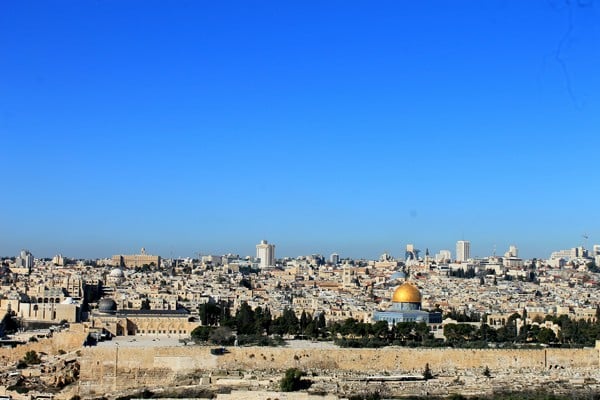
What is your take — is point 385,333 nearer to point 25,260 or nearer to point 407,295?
point 407,295

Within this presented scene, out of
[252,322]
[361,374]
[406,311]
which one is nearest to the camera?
[361,374]

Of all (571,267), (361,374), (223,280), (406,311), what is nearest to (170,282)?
(223,280)

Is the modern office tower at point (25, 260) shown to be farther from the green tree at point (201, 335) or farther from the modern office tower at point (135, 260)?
the green tree at point (201, 335)

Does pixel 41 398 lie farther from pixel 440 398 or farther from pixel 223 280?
pixel 223 280

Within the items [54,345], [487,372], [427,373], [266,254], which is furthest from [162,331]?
[266,254]

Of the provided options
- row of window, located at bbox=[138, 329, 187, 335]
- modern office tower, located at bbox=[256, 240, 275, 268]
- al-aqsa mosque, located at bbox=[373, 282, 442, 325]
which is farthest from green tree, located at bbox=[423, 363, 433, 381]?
modern office tower, located at bbox=[256, 240, 275, 268]

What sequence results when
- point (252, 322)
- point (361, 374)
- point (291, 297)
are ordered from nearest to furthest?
1. point (361, 374)
2. point (252, 322)
3. point (291, 297)
